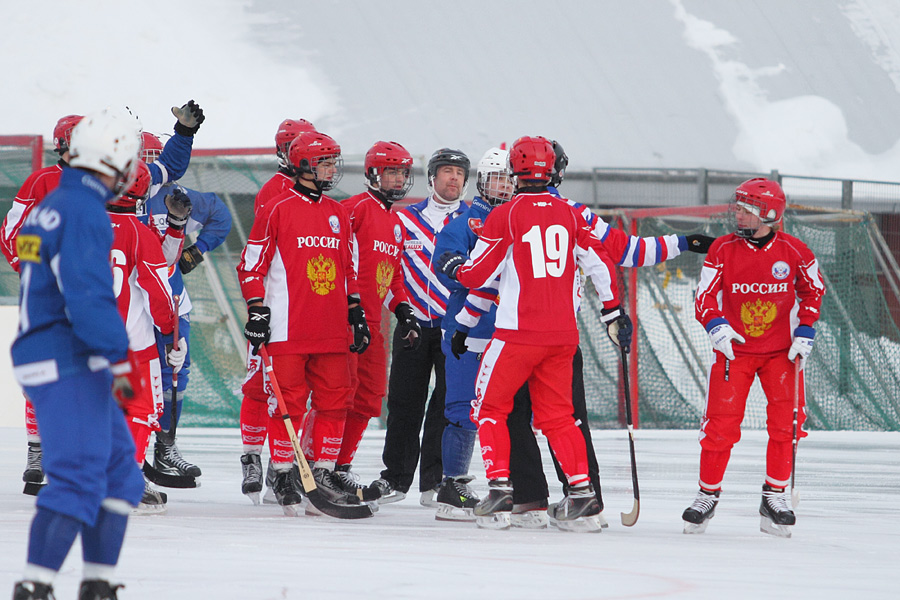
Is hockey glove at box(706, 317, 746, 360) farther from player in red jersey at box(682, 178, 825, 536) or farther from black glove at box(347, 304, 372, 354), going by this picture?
black glove at box(347, 304, 372, 354)

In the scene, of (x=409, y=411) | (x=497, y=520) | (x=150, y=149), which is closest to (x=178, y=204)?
(x=150, y=149)

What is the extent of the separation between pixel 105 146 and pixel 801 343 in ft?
8.97

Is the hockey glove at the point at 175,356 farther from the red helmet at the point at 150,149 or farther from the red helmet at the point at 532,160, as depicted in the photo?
the red helmet at the point at 532,160

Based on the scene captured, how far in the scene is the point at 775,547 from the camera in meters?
3.87

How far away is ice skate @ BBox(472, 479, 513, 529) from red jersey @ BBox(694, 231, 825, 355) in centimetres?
101

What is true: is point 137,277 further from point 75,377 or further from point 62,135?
point 75,377

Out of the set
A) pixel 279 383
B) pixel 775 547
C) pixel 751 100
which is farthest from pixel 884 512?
pixel 751 100

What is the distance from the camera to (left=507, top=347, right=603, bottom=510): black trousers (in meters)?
4.37

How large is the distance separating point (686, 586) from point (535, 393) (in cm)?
134

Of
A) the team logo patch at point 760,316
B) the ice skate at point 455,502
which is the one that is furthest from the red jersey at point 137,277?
the team logo patch at point 760,316

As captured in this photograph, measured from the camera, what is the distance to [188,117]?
4895 mm

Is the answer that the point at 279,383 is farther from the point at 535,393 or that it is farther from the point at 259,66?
the point at 259,66

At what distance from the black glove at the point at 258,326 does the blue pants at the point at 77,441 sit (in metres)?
1.80

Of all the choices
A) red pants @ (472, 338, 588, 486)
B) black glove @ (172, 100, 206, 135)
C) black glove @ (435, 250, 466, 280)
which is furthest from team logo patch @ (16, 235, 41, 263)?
black glove @ (172, 100, 206, 135)
